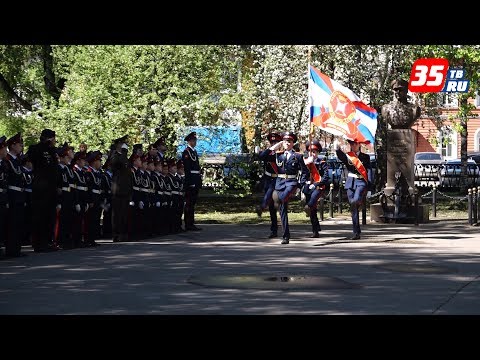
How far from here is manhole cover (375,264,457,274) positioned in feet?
52.7

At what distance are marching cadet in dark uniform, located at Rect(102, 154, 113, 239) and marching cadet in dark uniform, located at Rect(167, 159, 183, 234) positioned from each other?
1445 mm

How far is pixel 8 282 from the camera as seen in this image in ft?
46.3

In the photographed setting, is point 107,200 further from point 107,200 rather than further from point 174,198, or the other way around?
point 174,198

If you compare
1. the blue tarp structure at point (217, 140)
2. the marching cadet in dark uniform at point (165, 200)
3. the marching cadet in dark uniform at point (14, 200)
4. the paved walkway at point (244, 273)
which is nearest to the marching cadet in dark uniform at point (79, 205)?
the paved walkway at point (244, 273)

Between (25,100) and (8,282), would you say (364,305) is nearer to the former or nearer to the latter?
(8,282)

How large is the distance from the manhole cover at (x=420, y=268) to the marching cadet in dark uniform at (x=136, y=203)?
20.6 ft

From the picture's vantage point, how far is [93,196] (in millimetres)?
20094

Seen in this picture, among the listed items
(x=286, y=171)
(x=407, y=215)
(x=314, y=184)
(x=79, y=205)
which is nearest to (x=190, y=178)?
(x=314, y=184)

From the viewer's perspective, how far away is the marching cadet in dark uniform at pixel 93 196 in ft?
65.5

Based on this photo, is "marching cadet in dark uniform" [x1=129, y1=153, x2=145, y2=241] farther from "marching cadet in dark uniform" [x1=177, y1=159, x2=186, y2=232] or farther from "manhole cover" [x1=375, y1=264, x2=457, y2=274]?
"manhole cover" [x1=375, y1=264, x2=457, y2=274]

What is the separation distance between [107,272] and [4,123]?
23426mm

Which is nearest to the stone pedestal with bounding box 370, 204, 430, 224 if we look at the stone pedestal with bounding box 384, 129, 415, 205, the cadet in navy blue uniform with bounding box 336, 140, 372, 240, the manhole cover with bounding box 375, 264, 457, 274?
the stone pedestal with bounding box 384, 129, 415, 205

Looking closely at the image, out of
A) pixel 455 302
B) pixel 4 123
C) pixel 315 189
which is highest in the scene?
pixel 4 123
